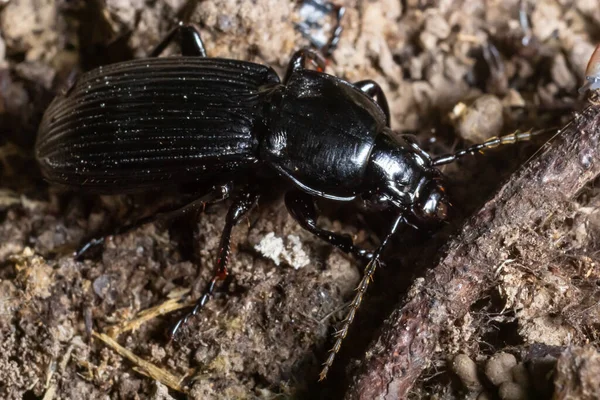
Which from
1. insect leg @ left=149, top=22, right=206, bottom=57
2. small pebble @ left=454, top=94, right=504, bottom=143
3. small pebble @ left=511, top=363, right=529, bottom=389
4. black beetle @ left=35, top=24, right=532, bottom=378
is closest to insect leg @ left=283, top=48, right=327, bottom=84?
black beetle @ left=35, top=24, right=532, bottom=378

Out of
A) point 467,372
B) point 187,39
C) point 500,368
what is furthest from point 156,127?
point 500,368

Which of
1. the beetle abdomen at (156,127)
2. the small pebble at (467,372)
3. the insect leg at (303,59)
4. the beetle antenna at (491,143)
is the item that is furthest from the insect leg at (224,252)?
the small pebble at (467,372)

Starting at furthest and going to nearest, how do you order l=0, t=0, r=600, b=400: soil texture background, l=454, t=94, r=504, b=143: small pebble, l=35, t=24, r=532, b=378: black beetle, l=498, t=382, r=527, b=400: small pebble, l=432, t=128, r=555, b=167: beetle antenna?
l=454, t=94, r=504, b=143: small pebble, l=35, t=24, r=532, b=378: black beetle, l=432, t=128, r=555, b=167: beetle antenna, l=0, t=0, r=600, b=400: soil texture background, l=498, t=382, r=527, b=400: small pebble

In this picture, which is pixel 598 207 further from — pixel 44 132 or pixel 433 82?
pixel 44 132

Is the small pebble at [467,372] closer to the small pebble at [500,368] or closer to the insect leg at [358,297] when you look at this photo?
the small pebble at [500,368]

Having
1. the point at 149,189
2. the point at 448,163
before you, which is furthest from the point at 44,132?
the point at 448,163

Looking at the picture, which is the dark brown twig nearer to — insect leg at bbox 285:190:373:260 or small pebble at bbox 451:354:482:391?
small pebble at bbox 451:354:482:391

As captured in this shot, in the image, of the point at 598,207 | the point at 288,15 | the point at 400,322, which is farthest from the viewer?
the point at 288,15
